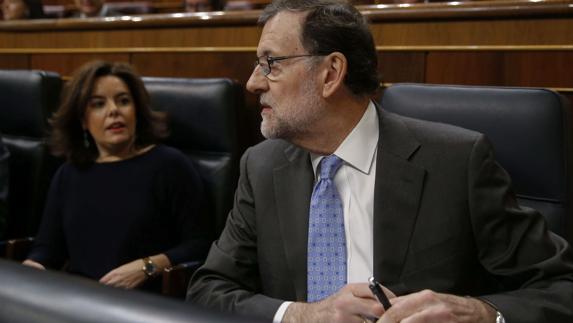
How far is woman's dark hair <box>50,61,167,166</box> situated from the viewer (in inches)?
65.6

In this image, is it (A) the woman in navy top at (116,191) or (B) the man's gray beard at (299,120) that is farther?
(A) the woman in navy top at (116,191)

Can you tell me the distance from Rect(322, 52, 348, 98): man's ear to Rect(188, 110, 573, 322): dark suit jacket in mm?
80

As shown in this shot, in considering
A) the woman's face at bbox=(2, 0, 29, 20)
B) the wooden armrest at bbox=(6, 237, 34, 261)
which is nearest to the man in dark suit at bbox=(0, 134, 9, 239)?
the wooden armrest at bbox=(6, 237, 34, 261)

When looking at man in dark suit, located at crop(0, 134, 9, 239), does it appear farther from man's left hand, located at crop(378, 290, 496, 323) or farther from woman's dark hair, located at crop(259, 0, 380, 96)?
man's left hand, located at crop(378, 290, 496, 323)

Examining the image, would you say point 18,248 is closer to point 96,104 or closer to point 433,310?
point 96,104

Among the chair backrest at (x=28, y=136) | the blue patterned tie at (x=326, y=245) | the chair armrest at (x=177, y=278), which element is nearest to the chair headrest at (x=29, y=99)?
the chair backrest at (x=28, y=136)

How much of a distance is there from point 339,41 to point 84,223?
84 centimetres

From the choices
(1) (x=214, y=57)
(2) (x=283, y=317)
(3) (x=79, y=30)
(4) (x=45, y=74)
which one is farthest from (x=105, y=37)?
(2) (x=283, y=317)

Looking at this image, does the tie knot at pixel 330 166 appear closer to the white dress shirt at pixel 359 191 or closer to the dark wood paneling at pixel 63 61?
the white dress shirt at pixel 359 191

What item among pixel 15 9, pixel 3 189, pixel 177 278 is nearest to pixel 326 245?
pixel 177 278

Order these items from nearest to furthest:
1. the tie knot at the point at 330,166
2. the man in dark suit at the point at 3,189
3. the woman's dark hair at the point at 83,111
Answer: the tie knot at the point at 330,166, the woman's dark hair at the point at 83,111, the man in dark suit at the point at 3,189

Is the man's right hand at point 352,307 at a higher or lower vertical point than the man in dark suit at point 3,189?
higher

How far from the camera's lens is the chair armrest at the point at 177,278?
4.64 feet

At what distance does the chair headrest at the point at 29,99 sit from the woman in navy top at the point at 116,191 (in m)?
0.10
